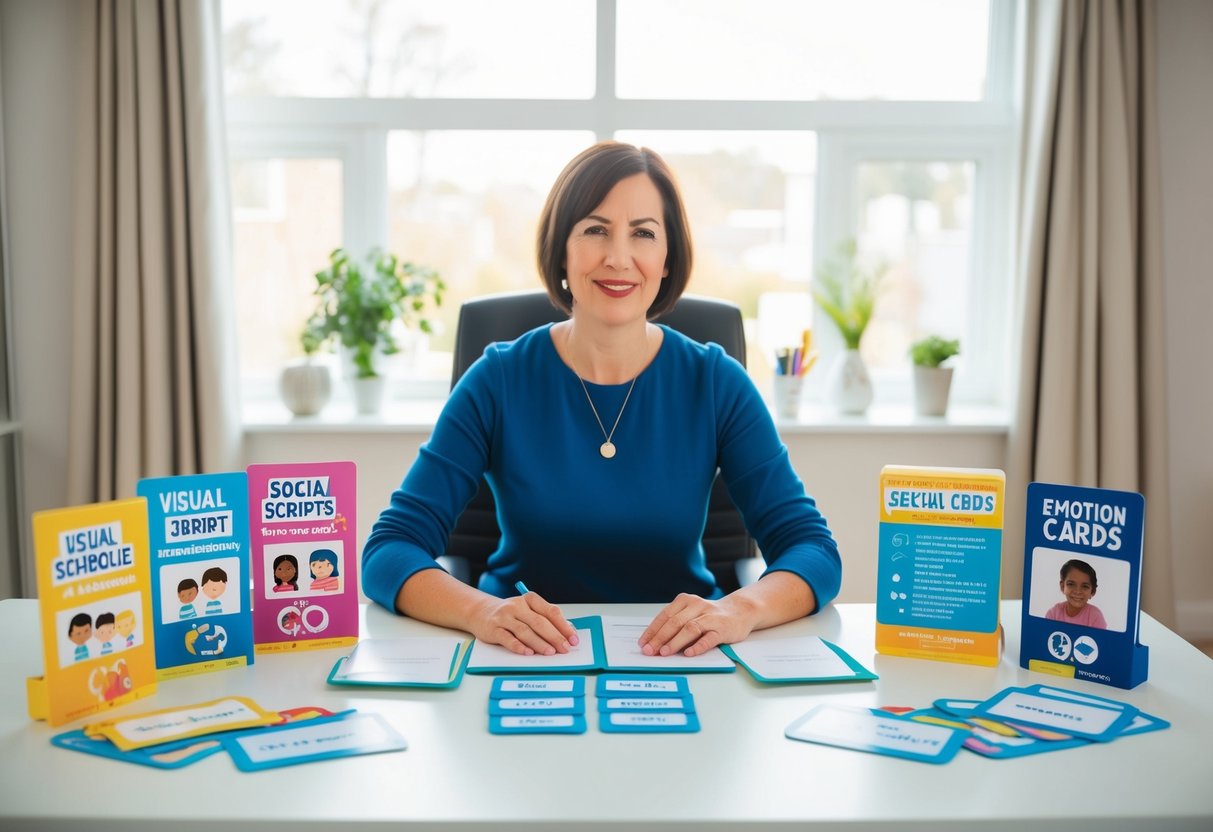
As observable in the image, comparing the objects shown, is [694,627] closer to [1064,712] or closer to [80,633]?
[1064,712]

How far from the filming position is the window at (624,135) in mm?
3207

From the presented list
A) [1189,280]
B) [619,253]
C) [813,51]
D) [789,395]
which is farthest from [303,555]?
[1189,280]

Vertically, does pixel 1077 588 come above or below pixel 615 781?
above

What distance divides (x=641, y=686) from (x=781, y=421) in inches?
77.2

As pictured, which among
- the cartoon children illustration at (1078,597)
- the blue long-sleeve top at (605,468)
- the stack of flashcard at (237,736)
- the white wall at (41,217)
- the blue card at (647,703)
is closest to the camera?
the stack of flashcard at (237,736)

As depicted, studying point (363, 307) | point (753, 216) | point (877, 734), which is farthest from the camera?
point (753, 216)

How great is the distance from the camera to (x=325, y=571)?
1324mm

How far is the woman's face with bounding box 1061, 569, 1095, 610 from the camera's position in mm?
1229

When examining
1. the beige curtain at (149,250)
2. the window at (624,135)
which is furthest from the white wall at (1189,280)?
the beige curtain at (149,250)

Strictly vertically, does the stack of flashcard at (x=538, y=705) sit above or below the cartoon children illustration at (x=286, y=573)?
below

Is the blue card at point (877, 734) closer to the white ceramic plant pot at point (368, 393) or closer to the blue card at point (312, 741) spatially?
the blue card at point (312, 741)

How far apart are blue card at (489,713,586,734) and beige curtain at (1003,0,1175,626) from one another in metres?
2.13

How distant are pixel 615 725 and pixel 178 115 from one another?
2372mm

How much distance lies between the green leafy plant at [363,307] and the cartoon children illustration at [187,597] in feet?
6.01
